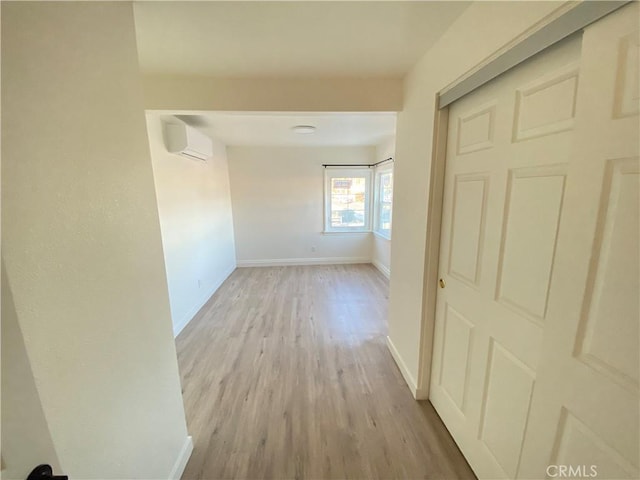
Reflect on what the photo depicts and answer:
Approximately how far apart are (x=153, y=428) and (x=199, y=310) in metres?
2.34

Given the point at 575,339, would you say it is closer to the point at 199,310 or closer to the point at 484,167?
the point at 484,167

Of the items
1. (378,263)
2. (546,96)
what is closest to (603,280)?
(546,96)

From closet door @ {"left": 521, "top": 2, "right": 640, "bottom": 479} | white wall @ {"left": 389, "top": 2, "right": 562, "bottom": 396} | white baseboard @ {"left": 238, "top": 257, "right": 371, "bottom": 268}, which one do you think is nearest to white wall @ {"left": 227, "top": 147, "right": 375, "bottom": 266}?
white baseboard @ {"left": 238, "top": 257, "right": 371, "bottom": 268}

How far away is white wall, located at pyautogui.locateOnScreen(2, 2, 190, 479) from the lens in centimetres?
61

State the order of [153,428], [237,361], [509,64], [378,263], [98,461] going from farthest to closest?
1. [378,263]
2. [237,361]
3. [153,428]
4. [509,64]
5. [98,461]

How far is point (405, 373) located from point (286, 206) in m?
3.74

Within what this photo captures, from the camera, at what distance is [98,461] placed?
2.75 feet

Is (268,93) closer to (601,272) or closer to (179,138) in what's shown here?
(179,138)

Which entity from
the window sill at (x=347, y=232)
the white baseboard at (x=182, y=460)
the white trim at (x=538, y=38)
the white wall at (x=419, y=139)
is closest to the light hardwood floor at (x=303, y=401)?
the white baseboard at (x=182, y=460)

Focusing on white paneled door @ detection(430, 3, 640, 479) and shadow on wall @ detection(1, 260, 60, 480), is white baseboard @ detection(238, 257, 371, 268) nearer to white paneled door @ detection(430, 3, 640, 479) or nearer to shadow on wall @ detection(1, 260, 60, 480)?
white paneled door @ detection(430, 3, 640, 479)

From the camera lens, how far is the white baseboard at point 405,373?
1.85 m

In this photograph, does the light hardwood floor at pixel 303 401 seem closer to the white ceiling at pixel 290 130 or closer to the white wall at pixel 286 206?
the white wall at pixel 286 206

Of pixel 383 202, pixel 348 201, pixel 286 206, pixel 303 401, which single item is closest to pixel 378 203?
pixel 383 202

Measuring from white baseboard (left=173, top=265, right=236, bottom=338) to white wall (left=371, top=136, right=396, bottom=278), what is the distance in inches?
110
